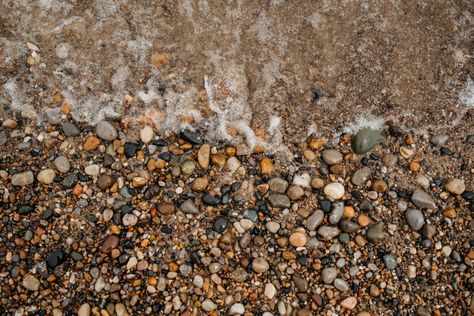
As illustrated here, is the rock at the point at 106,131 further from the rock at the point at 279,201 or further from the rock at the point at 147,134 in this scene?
the rock at the point at 279,201

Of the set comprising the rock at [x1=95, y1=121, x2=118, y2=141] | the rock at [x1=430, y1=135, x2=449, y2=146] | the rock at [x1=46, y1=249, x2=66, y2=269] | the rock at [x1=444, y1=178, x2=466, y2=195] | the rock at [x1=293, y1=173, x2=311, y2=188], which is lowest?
the rock at [x1=46, y1=249, x2=66, y2=269]

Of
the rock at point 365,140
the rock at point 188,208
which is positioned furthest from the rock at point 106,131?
the rock at point 365,140

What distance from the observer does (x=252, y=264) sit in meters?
3.50

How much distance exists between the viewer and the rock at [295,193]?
3.68 meters

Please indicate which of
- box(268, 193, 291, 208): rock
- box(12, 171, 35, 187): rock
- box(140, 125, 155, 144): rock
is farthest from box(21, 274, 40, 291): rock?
box(268, 193, 291, 208): rock

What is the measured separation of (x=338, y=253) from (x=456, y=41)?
223 cm

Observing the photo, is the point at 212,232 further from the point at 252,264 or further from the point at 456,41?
the point at 456,41

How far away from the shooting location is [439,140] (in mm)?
3840

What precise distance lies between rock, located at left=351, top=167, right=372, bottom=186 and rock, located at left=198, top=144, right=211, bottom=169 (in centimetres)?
121

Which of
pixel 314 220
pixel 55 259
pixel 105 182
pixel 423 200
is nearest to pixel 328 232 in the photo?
pixel 314 220

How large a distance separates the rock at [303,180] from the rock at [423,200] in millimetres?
850

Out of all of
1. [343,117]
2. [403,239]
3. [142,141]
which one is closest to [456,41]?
[343,117]

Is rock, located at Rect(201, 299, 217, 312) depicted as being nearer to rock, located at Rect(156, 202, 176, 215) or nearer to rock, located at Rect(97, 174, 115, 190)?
rock, located at Rect(156, 202, 176, 215)

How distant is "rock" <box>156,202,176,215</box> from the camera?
3607 mm
